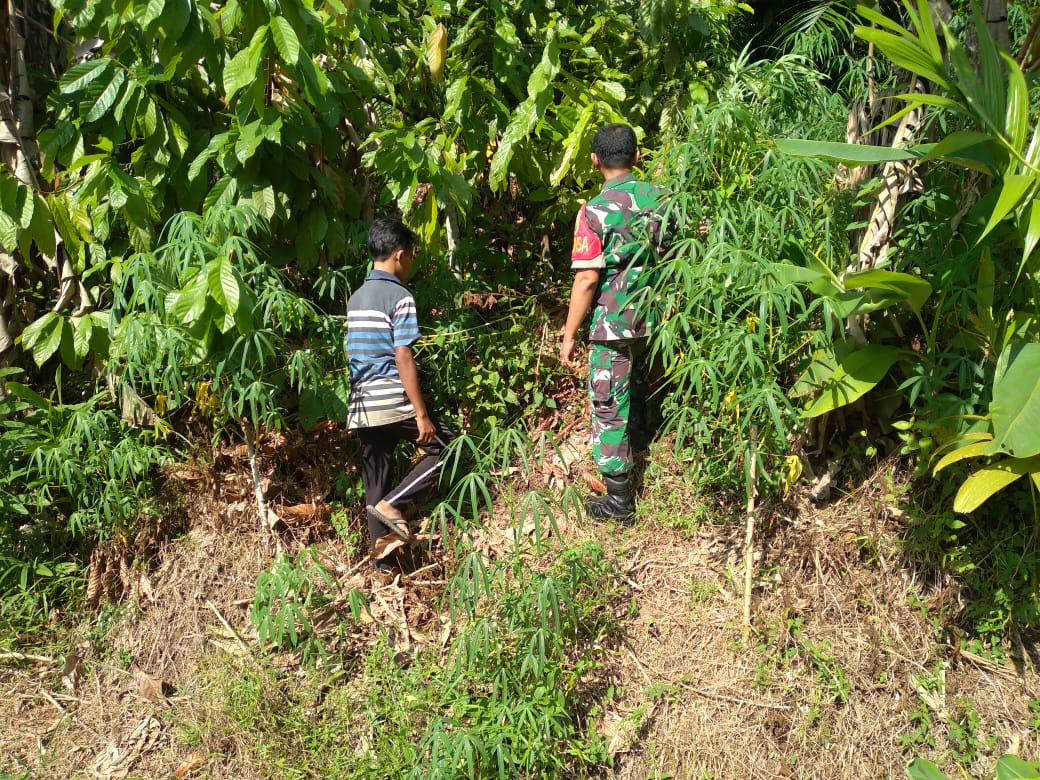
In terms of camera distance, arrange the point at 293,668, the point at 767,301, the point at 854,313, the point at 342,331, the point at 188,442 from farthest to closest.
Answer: the point at 188,442, the point at 342,331, the point at 293,668, the point at 854,313, the point at 767,301

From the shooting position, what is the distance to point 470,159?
4.05 meters

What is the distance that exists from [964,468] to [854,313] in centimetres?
75

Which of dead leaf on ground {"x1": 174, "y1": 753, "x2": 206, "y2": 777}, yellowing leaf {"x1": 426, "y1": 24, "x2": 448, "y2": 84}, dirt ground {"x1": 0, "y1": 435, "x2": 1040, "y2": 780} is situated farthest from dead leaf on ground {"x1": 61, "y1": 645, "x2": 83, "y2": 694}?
yellowing leaf {"x1": 426, "y1": 24, "x2": 448, "y2": 84}

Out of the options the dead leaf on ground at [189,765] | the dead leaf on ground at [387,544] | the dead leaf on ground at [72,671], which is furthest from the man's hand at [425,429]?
the dead leaf on ground at [72,671]

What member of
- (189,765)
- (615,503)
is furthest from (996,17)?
(189,765)

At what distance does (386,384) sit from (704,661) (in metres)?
1.73

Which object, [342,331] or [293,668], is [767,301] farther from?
[293,668]

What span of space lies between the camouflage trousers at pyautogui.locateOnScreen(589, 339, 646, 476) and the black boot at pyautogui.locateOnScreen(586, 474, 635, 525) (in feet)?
0.16

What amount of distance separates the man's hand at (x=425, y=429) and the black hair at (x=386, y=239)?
2.34 feet

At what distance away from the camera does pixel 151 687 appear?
3561mm

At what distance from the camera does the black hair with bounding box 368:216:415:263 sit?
3.53 m

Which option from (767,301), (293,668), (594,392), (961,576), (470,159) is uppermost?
(470,159)

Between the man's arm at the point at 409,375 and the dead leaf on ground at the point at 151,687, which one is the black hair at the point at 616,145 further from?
the dead leaf on ground at the point at 151,687

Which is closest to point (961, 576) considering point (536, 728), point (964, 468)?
point (964, 468)
